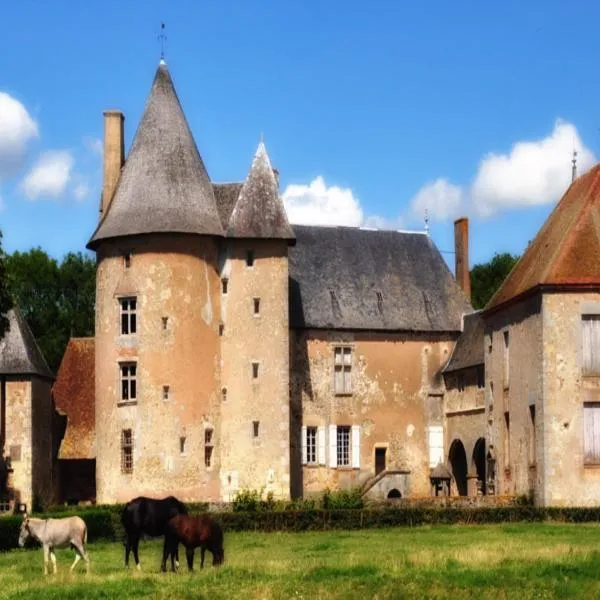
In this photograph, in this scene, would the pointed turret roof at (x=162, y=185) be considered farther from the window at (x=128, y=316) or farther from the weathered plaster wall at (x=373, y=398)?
the weathered plaster wall at (x=373, y=398)

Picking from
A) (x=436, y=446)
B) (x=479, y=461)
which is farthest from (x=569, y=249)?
(x=436, y=446)

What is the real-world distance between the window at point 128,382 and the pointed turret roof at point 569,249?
40.8 ft

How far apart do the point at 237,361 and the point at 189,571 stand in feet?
88.8

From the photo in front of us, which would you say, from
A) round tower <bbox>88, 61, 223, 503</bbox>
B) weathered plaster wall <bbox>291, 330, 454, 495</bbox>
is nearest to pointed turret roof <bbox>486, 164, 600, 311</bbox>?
weathered plaster wall <bbox>291, 330, 454, 495</bbox>

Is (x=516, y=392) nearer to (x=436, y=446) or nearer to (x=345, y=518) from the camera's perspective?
(x=345, y=518)

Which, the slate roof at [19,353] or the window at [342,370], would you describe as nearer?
the slate roof at [19,353]

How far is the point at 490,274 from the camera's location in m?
82.8

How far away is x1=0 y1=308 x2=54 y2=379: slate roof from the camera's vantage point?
53875mm

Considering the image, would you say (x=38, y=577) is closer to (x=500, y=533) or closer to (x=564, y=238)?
(x=500, y=533)

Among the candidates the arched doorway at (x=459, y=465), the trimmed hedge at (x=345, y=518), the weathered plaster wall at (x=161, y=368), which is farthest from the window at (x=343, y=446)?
the trimmed hedge at (x=345, y=518)

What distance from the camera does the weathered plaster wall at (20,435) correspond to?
175 feet

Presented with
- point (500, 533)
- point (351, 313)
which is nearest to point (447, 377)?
point (351, 313)

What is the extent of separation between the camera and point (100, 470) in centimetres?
5125

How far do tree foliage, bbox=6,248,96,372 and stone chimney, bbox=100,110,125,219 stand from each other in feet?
85.5
